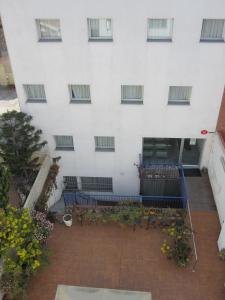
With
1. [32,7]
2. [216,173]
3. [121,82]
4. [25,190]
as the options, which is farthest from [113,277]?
[32,7]

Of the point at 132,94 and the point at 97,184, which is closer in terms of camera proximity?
the point at 132,94

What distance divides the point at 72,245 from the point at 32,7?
453 inches

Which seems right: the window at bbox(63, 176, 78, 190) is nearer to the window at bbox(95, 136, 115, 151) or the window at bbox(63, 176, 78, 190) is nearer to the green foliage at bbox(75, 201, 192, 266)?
the window at bbox(95, 136, 115, 151)

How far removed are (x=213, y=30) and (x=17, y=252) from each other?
12.9 m

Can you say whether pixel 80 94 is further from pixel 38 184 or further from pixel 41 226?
pixel 41 226

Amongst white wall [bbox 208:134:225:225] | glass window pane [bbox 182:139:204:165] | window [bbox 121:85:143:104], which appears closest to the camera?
window [bbox 121:85:143:104]

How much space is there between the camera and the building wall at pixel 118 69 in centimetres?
1280

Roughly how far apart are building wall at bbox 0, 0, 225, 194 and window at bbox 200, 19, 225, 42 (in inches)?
14.1

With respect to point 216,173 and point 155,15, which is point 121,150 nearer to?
point 216,173

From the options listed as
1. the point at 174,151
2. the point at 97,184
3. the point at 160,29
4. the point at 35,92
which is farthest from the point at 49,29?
the point at 97,184

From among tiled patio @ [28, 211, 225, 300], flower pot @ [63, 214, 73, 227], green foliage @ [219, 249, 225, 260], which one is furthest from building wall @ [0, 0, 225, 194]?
green foliage @ [219, 249, 225, 260]

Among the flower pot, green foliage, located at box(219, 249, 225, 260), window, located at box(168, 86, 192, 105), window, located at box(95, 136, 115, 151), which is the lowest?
green foliage, located at box(219, 249, 225, 260)

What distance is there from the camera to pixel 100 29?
533 inches

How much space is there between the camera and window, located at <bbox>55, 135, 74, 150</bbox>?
17.9 metres
